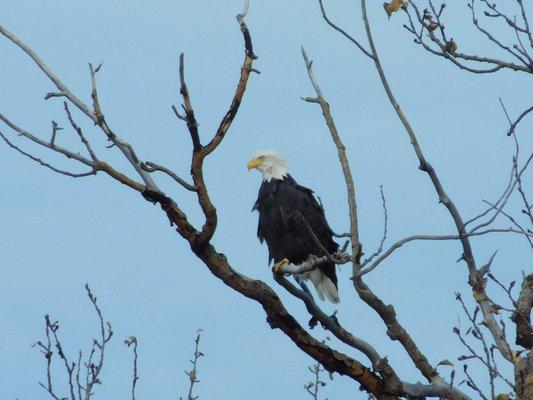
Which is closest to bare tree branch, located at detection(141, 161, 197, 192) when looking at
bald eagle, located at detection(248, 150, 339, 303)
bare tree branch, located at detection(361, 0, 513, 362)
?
bare tree branch, located at detection(361, 0, 513, 362)

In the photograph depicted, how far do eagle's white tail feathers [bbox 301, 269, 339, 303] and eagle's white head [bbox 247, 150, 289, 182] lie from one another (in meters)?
0.81

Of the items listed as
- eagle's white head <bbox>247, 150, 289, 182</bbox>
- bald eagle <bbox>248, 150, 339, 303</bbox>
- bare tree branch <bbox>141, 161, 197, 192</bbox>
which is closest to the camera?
bare tree branch <bbox>141, 161, 197, 192</bbox>

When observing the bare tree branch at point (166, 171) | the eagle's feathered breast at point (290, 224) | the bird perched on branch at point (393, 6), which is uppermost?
the eagle's feathered breast at point (290, 224)

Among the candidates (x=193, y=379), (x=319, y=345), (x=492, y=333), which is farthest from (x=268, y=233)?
(x=492, y=333)

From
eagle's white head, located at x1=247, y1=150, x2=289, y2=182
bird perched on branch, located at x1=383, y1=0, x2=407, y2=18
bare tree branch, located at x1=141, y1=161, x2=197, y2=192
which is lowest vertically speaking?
bare tree branch, located at x1=141, y1=161, x2=197, y2=192

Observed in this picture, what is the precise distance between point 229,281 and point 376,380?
0.87 m

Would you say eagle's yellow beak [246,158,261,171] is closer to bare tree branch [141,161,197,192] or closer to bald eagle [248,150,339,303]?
bald eagle [248,150,339,303]

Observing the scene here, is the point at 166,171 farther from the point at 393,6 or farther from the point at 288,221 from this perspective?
the point at 288,221

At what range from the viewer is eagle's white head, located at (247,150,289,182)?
8.12 m

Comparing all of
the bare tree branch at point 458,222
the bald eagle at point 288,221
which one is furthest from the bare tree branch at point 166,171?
the bald eagle at point 288,221

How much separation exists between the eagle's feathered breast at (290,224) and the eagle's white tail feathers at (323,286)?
45 cm

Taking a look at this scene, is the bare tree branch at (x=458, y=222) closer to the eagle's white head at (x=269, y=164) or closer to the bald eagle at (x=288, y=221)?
the bald eagle at (x=288, y=221)

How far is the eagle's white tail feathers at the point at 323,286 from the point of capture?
826 centimetres

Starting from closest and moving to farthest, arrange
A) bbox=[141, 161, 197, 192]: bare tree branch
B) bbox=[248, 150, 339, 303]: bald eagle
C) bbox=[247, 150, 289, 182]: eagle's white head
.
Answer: bbox=[141, 161, 197, 192]: bare tree branch → bbox=[248, 150, 339, 303]: bald eagle → bbox=[247, 150, 289, 182]: eagle's white head
